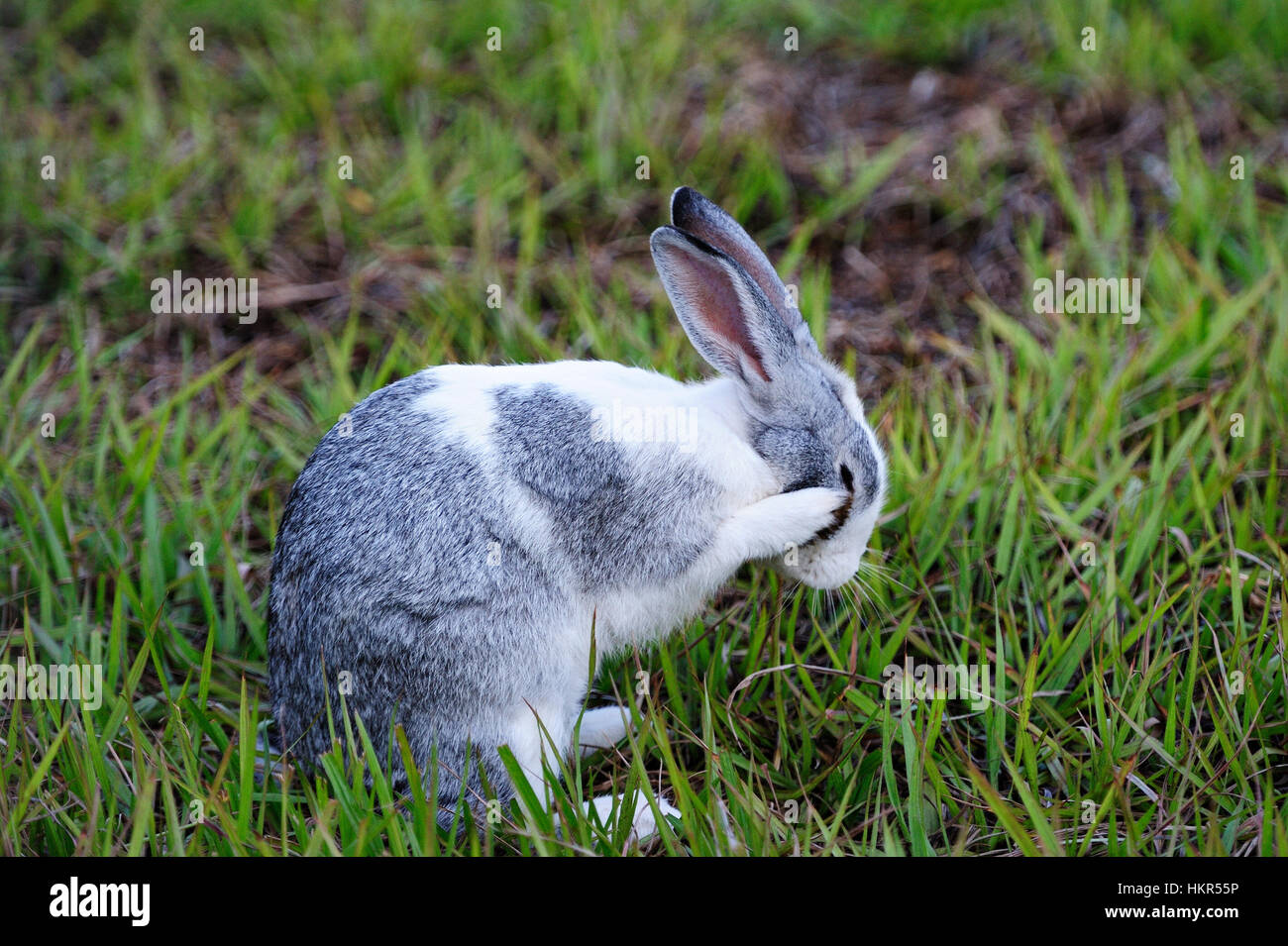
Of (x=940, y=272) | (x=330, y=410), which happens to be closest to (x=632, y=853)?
Answer: (x=330, y=410)

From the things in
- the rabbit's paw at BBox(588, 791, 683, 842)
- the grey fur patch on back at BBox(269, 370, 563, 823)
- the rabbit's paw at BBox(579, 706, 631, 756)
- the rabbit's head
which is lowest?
the rabbit's paw at BBox(588, 791, 683, 842)

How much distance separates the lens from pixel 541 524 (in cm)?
335

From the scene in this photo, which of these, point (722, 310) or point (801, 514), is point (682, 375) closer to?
point (722, 310)

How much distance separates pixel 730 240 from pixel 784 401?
0.51m

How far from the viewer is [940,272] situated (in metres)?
5.68

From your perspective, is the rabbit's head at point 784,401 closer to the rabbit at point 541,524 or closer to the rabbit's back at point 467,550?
the rabbit at point 541,524

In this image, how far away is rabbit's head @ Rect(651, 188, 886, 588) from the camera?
3.41 metres

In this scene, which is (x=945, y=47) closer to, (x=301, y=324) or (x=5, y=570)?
(x=301, y=324)

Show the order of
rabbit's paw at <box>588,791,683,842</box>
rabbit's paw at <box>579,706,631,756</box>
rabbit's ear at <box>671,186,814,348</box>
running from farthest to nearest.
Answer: rabbit's paw at <box>579,706,631,756</box>, rabbit's ear at <box>671,186,814,348</box>, rabbit's paw at <box>588,791,683,842</box>

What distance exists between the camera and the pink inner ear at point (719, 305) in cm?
338

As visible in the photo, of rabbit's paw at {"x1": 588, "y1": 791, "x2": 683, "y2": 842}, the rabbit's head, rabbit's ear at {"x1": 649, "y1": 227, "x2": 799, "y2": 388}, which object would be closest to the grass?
rabbit's paw at {"x1": 588, "y1": 791, "x2": 683, "y2": 842}

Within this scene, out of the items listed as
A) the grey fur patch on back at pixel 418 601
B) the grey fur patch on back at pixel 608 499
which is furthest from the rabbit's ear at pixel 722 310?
the grey fur patch on back at pixel 418 601

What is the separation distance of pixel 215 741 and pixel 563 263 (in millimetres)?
2840

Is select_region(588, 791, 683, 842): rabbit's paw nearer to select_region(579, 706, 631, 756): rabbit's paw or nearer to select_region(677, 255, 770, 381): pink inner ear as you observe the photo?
select_region(579, 706, 631, 756): rabbit's paw
